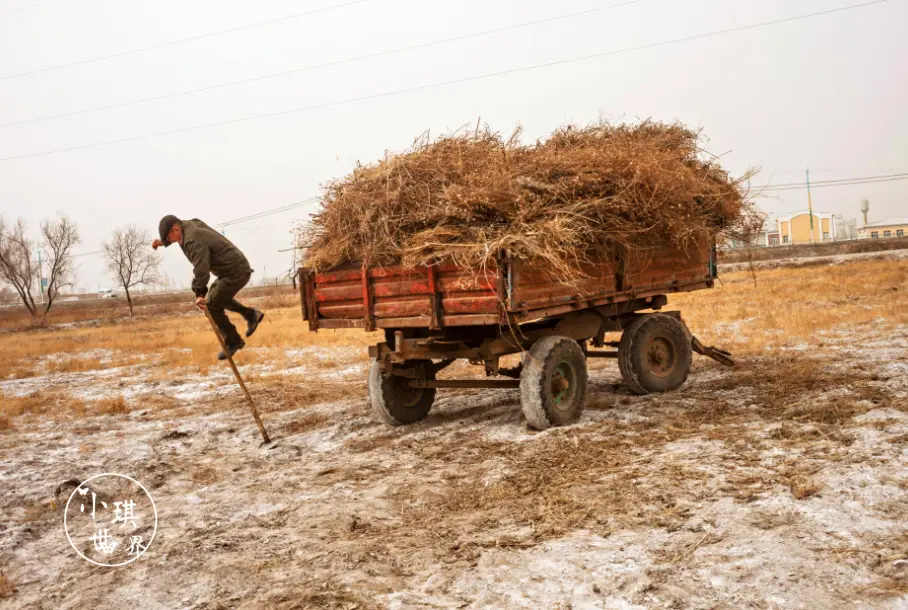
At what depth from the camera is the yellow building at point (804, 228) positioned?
97.5 meters

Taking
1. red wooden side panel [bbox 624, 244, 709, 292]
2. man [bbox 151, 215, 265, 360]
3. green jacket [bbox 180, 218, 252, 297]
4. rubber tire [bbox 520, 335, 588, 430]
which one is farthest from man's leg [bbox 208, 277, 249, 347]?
red wooden side panel [bbox 624, 244, 709, 292]

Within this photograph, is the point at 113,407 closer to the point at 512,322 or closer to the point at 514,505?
the point at 512,322

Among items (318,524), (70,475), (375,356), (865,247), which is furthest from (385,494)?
(865,247)

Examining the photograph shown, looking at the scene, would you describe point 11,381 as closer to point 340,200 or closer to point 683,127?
point 340,200

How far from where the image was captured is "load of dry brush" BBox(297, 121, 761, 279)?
20.8 feet

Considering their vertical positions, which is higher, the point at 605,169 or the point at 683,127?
the point at 683,127

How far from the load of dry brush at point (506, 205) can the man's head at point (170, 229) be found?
4.09 feet

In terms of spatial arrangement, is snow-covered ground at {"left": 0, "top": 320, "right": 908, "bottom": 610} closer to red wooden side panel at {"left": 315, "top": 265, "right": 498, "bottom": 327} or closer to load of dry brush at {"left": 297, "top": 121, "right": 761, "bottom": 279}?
red wooden side panel at {"left": 315, "top": 265, "right": 498, "bottom": 327}

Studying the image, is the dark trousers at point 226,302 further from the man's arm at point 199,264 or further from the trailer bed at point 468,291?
the trailer bed at point 468,291

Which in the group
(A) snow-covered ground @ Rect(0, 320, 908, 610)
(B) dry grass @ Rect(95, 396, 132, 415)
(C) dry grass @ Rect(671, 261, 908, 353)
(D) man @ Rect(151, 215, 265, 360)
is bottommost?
(A) snow-covered ground @ Rect(0, 320, 908, 610)

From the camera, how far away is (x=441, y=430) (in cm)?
749

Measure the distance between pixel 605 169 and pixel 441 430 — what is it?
9.70ft

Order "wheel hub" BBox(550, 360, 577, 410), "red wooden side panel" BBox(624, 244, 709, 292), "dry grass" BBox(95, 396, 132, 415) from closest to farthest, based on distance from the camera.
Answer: "wheel hub" BBox(550, 360, 577, 410) → "red wooden side panel" BBox(624, 244, 709, 292) → "dry grass" BBox(95, 396, 132, 415)

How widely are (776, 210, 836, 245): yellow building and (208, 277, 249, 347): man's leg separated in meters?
99.3
